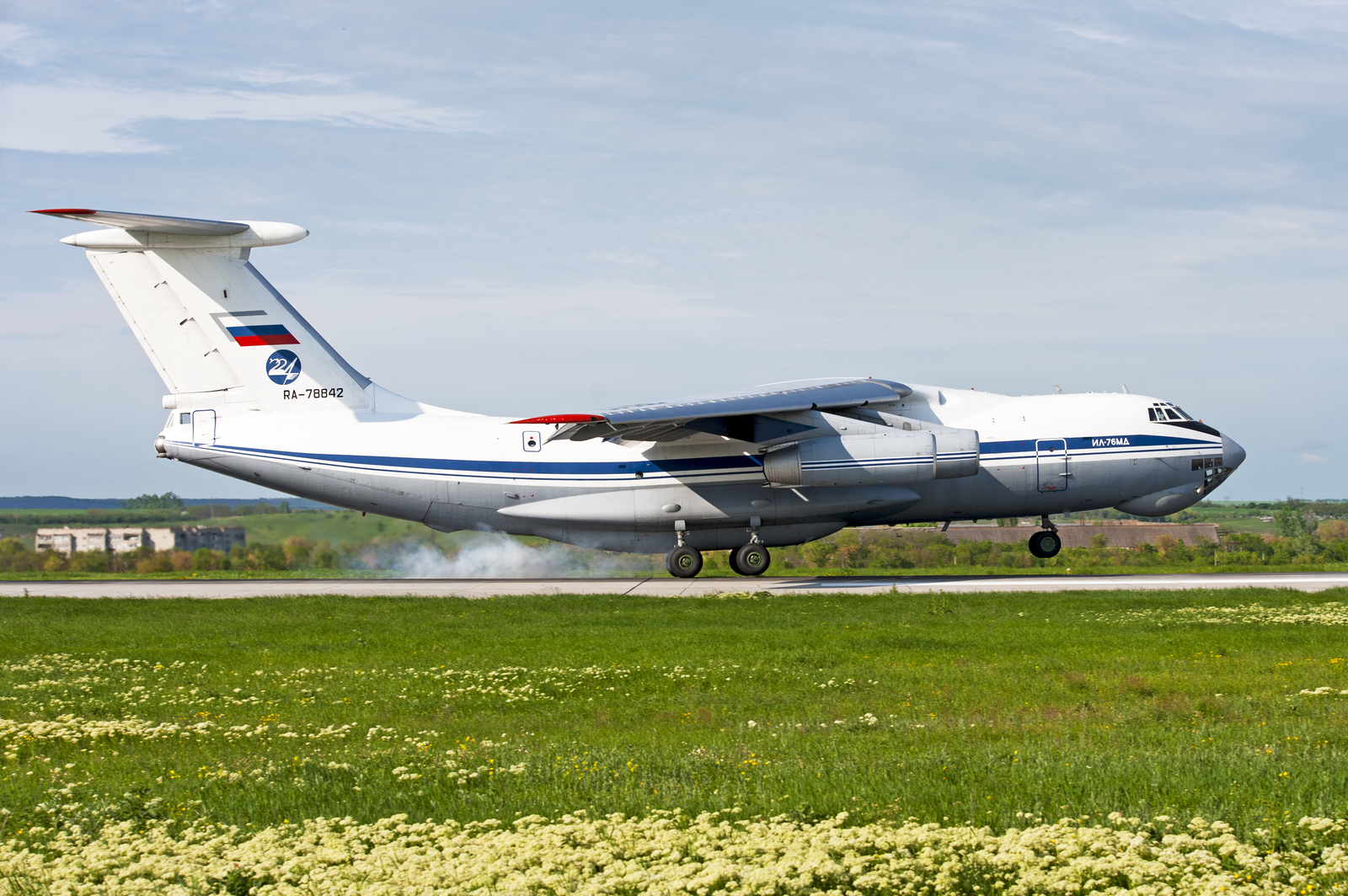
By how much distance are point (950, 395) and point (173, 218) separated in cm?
1731

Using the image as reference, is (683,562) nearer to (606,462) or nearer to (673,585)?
(673,585)

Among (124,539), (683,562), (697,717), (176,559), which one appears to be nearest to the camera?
(697,717)

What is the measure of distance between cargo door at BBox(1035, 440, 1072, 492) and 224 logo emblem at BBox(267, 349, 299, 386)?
55.0 feet

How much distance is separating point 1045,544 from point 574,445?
11.7 m

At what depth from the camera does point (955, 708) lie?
31.3 ft

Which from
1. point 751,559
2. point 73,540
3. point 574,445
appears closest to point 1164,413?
point 751,559

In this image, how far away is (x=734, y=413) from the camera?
21.9 metres

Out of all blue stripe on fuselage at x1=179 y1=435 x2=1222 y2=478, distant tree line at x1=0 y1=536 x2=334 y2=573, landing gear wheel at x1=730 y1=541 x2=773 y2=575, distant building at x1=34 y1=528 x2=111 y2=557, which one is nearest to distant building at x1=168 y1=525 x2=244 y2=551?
distant tree line at x1=0 y1=536 x2=334 y2=573

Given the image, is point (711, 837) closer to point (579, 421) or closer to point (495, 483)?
point (579, 421)

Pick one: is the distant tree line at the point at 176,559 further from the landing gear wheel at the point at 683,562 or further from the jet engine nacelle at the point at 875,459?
the jet engine nacelle at the point at 875,459

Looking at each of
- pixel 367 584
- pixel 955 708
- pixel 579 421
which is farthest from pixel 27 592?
pixel 955 708

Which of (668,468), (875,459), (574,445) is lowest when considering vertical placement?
(668,468)

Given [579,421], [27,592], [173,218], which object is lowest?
[27,592]

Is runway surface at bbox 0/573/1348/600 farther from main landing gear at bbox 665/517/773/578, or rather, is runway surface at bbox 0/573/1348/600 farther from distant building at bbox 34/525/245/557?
distant building at bbox 34/525/245/557
